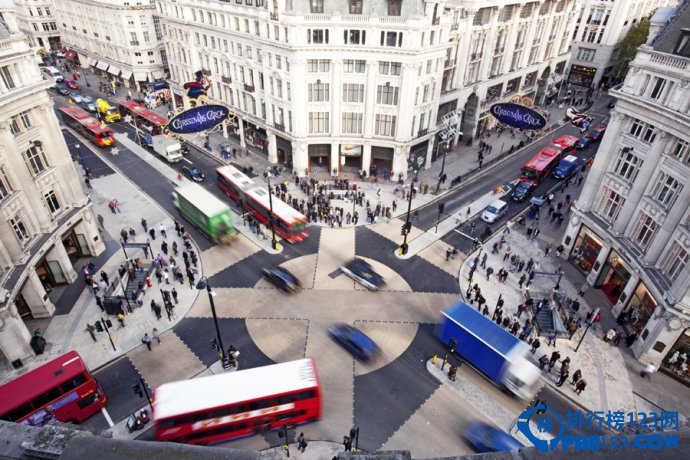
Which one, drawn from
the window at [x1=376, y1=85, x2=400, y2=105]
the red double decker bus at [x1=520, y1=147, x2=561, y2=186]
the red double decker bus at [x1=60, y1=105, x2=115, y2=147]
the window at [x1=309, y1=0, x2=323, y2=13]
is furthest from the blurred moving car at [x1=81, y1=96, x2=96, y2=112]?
the red double decker bus at [x1=520, y1=147, x2=561, y2=186]

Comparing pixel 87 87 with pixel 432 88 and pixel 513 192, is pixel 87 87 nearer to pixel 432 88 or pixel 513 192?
pixel 432 88

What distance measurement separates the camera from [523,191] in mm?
51875

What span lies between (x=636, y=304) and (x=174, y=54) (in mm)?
71072

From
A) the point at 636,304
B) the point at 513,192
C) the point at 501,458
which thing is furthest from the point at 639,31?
the point at 501,458

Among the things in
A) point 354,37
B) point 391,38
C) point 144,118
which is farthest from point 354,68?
point 144,118

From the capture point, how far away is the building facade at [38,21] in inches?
3925

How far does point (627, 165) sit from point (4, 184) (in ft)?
160

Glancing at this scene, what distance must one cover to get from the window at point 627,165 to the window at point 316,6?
114 ft

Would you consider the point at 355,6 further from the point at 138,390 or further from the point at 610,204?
the point at 138,390

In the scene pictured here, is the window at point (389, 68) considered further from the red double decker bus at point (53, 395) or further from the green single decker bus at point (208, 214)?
the red double decker bus at point (53, 395)

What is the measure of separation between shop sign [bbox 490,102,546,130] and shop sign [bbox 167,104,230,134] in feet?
103

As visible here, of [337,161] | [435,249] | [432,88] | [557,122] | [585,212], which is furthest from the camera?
[557,122]

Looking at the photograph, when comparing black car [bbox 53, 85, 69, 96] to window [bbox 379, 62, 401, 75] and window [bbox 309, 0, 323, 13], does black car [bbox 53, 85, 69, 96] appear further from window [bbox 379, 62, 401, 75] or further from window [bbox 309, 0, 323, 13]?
window [bbox 379, 62, 401, 75]

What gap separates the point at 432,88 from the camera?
169ft
